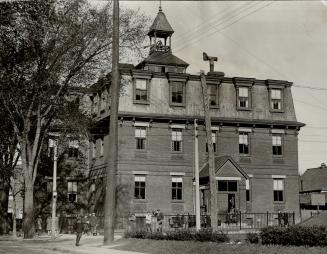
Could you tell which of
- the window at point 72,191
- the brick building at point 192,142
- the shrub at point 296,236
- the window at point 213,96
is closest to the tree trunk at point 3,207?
the window at point 72,191

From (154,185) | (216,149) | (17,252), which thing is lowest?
(17,252)

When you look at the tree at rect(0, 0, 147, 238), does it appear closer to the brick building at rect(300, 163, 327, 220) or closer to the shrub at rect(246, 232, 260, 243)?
the shrub at rect(246, 232, 260, 243)

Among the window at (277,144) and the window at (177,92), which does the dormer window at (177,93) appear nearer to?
the window at (177,92)

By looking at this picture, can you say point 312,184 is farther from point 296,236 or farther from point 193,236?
point 296,236

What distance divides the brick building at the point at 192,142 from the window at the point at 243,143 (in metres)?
0.08

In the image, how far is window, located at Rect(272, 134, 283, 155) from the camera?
44125 millimetres

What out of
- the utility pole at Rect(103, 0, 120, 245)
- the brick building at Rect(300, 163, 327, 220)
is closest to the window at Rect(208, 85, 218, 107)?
the utility pole at Rect(103, 0, 120, 245)

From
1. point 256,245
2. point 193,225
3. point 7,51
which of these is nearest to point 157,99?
point 193,225

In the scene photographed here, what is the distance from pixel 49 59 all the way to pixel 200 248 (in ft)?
55.0

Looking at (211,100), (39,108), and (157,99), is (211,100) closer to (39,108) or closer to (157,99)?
(157,99)

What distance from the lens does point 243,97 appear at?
44.0 meters

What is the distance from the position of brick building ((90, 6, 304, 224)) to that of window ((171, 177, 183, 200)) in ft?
0.25

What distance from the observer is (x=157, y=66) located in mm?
49656

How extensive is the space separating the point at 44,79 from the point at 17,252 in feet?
41.5
